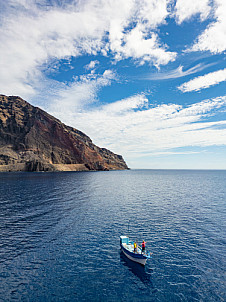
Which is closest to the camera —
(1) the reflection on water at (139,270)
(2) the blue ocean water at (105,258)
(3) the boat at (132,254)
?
(2) the blue ocean water at (105,258)

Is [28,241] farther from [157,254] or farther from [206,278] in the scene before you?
[206,278]

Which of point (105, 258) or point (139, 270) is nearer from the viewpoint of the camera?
point (139, 270)

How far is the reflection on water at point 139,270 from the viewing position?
69.3ft

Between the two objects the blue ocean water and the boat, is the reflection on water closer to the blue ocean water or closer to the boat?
the blue ocean water

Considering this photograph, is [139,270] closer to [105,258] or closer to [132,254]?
[132,254]

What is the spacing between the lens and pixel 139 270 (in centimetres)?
2334

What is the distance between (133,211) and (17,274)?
33041 millimetres

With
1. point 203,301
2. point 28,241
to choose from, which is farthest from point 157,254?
point 28,241

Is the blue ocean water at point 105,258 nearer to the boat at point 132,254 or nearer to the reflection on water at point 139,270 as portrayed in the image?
the reflection on water at point 139,270

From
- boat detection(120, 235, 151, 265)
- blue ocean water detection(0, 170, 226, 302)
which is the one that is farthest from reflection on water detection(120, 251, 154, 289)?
boat detection(120, 235, 151, 265)

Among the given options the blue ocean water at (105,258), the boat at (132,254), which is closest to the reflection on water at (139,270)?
the blue ocean water at (105,258)

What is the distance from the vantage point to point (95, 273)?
22.1 metres

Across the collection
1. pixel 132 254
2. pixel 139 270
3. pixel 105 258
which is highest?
pixel 132 254

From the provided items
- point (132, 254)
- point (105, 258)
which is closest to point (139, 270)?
point (132, 254)
